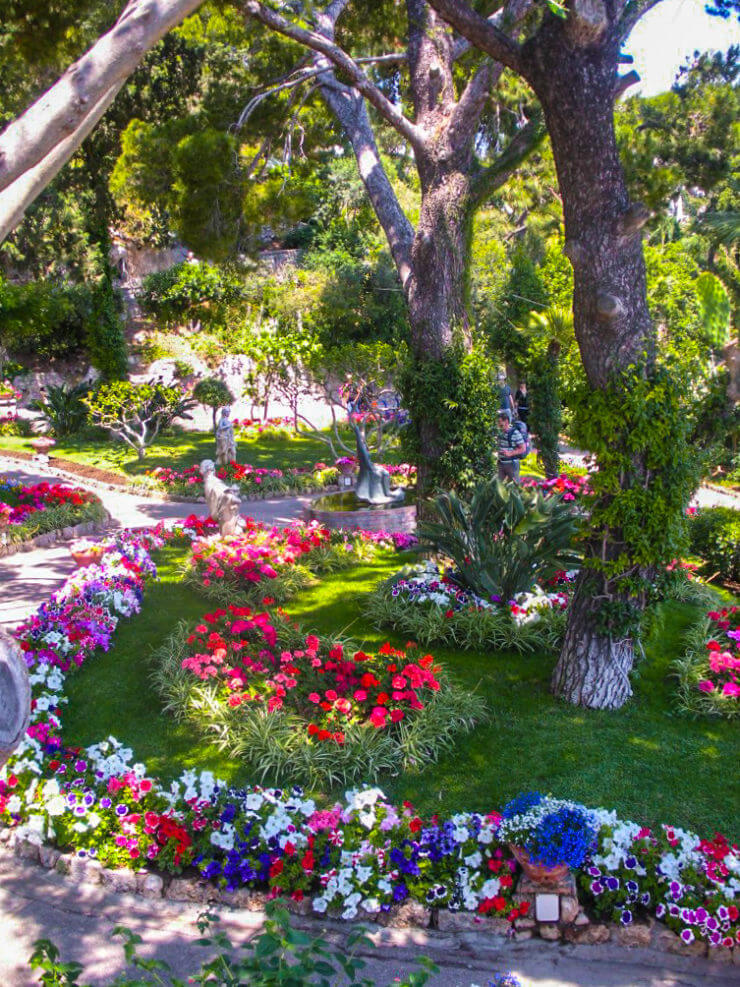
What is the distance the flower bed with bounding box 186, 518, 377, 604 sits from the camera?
27.1ft

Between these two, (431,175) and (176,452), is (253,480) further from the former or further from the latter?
(431,175)

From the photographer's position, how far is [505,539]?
24.5ft

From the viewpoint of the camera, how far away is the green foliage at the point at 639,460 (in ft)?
16.9

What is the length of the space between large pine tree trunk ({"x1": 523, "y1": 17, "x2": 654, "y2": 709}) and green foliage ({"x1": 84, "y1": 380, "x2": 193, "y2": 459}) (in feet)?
42.1

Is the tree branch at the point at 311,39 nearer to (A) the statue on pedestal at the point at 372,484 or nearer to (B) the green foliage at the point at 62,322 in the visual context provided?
(A) the statue on pedestal at the point at 372,484

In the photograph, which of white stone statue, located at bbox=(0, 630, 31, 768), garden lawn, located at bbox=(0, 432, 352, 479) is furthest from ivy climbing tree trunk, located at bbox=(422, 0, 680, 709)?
garden lawn, located at bbox=(0, 432, 352, 479)

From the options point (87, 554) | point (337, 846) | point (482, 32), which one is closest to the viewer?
point (337, 846)

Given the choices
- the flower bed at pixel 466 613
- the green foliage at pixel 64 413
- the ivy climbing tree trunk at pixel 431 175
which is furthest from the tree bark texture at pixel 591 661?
the green foliage at pixel 64 413

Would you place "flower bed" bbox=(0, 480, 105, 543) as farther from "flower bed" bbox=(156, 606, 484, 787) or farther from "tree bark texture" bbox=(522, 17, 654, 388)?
"tree bark texture" bbox=(522, 17, 654, 388)

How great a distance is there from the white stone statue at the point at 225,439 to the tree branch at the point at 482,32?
9353 millimetres

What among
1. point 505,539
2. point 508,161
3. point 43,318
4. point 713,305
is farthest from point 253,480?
point 43,318

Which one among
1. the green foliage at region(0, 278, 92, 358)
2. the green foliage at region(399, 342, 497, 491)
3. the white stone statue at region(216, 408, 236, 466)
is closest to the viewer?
the green foliage at region(399, 342, 497, 491)

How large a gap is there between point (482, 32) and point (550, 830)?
5198 millimetres

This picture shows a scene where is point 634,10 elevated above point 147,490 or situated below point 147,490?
above
